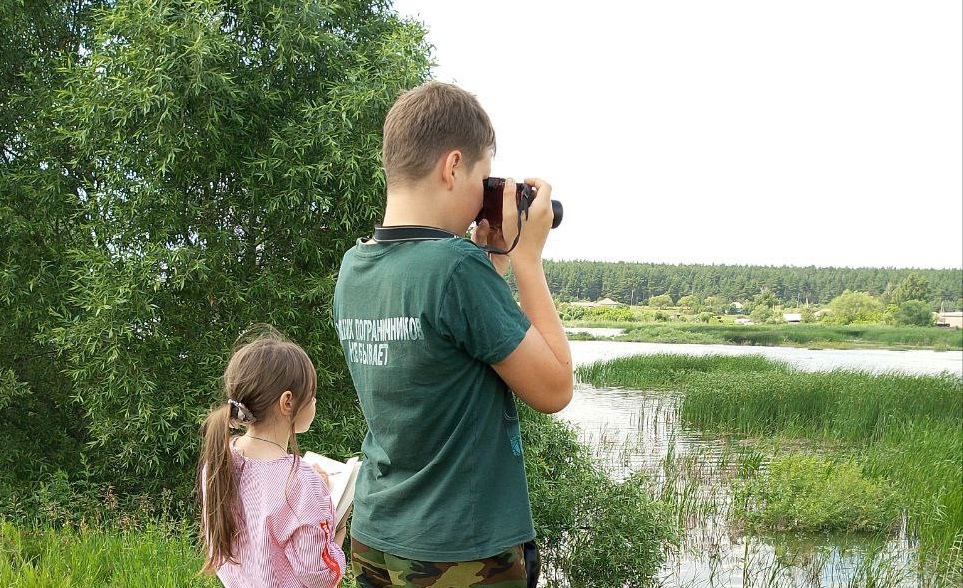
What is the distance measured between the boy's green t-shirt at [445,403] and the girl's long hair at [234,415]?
3.00 ft

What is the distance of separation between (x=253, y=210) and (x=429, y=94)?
4.87 meters

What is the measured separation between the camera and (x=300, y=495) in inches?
92.2

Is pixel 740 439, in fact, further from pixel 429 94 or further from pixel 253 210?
pixel 429 94

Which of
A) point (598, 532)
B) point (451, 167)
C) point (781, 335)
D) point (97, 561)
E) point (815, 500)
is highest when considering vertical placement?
point (451, 167)

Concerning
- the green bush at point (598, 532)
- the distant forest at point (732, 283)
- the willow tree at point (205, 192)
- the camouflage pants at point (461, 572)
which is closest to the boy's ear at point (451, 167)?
the camouflage pants at point (461, 572)

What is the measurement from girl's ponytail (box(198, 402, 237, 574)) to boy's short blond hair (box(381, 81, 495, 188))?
3.60ft

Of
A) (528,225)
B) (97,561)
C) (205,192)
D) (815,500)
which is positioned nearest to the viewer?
(528,225)

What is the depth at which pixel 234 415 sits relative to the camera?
8.08 feet

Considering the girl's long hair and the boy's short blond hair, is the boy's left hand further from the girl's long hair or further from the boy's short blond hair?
the girl's long hair

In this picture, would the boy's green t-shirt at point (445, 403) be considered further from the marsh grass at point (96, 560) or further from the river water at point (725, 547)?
the river water at point (725, 547)

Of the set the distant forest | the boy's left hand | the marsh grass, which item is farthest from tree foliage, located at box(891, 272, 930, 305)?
the boy's left hand

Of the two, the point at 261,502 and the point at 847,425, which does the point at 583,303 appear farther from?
the point at 261,502

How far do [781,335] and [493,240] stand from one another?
155ft

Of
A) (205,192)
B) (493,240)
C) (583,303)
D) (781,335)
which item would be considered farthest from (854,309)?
(493,240)
